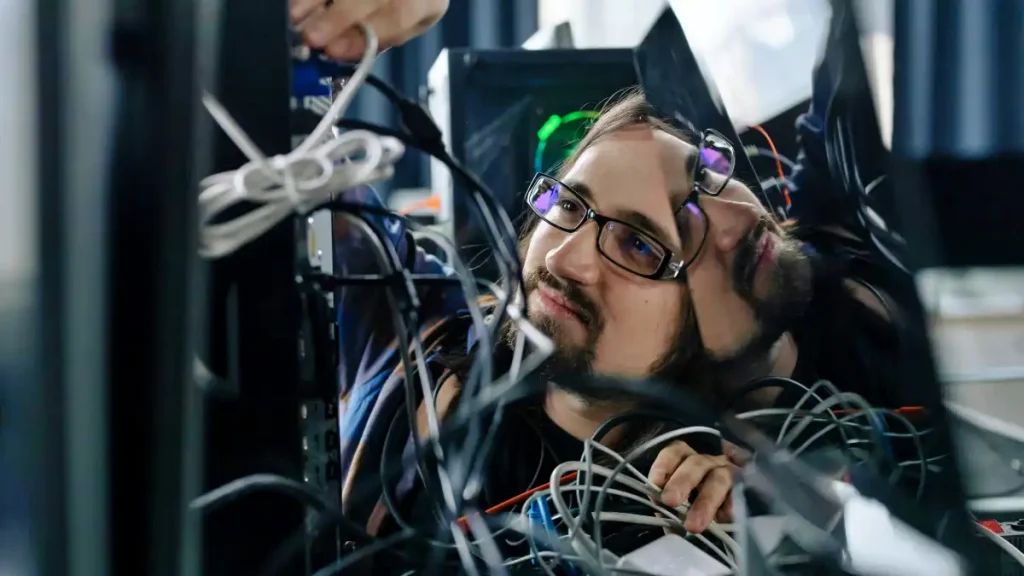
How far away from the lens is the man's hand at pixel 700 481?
54cm

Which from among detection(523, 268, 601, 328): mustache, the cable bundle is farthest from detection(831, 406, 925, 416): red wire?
detection(523, 268, 601, 328): mustache

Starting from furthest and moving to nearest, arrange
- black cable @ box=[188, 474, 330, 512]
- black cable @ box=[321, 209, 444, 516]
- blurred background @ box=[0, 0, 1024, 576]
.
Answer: black cable @ box=[321, 209, 444, 516]
black cable @ box=[188, 474, 330, 512]
blurred background @ box=[0, 0, 1024, 576]

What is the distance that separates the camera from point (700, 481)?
0.54m

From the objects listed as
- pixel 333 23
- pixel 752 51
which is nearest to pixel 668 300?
pixel 752 51

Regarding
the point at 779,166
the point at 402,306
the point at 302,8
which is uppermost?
the point at 302,8

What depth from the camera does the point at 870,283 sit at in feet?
1.83

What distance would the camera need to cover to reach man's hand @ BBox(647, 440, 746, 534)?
537mm

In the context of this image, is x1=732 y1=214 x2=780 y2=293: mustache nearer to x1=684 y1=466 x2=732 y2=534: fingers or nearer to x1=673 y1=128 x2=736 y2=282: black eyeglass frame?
x1=673 y1=128 x2=736 y2=282: black eyeglass frame

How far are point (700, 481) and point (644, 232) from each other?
203 millimetres

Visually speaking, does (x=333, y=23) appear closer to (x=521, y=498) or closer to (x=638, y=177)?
(x=638, y=177)

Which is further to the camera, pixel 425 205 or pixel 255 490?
pixel 425 205

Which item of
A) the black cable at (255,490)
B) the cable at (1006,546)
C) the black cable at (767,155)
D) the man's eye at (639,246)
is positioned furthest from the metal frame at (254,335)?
the cable at (1006,546)

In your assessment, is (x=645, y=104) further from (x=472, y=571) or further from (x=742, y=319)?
(x=472, y=571)

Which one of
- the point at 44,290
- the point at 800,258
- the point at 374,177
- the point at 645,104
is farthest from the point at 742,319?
the point at 44,290
